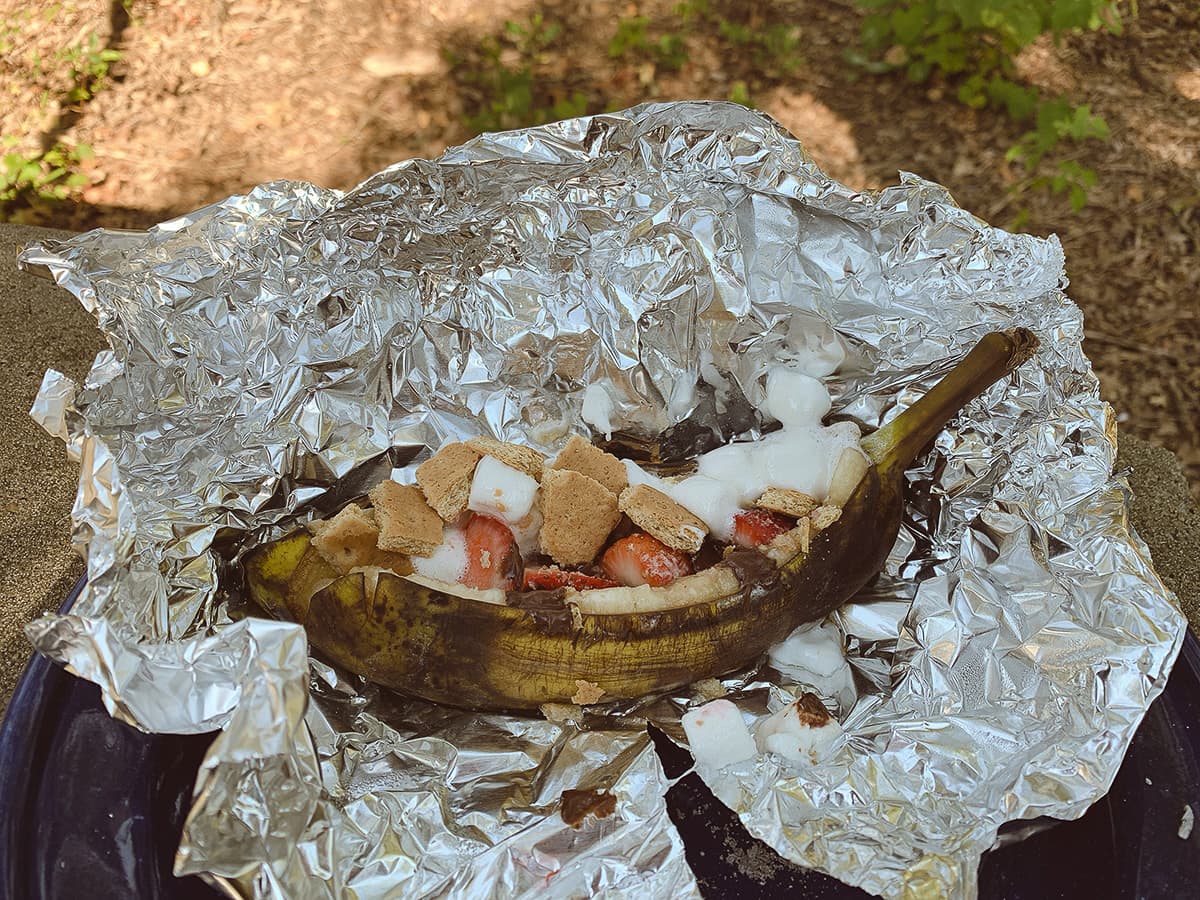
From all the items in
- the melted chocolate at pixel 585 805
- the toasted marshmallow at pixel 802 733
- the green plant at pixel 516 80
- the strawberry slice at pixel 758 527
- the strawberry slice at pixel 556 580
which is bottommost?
the melted chocolate at pixel 585 805

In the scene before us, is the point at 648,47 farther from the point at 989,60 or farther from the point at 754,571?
the point at 754,571

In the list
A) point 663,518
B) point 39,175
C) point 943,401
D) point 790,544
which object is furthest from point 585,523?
point 39,175

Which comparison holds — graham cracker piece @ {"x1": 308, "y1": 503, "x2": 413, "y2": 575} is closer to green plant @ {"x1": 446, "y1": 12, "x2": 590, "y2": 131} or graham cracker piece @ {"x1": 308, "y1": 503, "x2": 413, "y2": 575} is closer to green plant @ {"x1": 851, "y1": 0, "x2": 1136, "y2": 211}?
green plant @ {"x1": 446, "y1": 12, "x2": 590, "y2": 131}

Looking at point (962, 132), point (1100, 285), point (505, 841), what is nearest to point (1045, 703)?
point (505, 841)

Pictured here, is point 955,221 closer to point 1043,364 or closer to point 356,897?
point 1043,364

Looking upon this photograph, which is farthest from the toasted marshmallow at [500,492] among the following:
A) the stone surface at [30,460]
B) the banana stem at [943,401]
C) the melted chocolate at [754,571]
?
the stone surface at [30,460]

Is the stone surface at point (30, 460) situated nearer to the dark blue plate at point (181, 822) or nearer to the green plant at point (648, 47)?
the dark blue plate at point (181, 822)

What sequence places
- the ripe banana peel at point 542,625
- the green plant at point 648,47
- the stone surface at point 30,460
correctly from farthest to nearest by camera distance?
1. the green plant at point 648,47
2. the stone surface at point 30,460
3. the ripe banana peel at point 542,625
